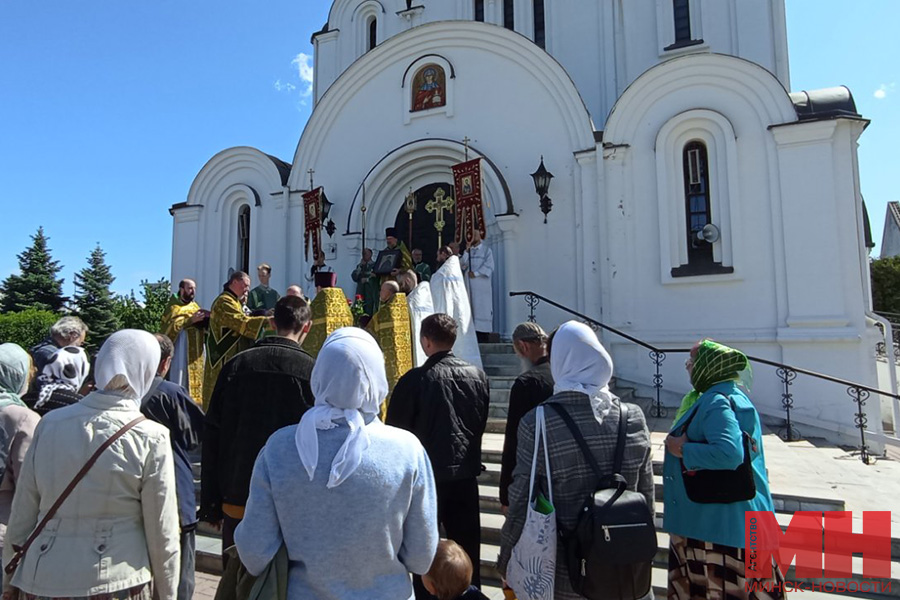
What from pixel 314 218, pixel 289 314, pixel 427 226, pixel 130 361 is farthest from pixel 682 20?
pixel 130 361

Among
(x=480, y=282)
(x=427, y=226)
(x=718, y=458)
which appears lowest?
(x=718, y=458)

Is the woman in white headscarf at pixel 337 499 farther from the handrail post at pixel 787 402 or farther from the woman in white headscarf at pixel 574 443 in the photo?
the handrail post at pixel 787 402

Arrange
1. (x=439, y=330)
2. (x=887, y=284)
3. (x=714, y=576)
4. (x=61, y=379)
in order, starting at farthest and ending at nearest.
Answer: (x=887, y=284)
(x=61, y=379)
(x=439, y=330)
(x=714, y=576)

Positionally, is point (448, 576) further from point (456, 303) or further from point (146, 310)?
point (146, 310)

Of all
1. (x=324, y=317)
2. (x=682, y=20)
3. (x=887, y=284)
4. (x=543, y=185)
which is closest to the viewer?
(x=324, y=317)

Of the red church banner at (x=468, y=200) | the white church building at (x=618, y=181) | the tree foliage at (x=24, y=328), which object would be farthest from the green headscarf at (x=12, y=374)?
the tree foliage at (x=24, y=328)

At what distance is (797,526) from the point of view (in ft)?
14.8

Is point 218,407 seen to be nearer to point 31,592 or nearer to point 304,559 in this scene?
point 31,592

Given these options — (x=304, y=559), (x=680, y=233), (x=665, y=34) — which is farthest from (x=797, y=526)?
(x=665, y=34)

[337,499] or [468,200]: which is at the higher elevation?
[468,200]

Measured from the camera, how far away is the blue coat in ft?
9.04

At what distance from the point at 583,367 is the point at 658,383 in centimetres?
613

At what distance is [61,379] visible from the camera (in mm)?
3840

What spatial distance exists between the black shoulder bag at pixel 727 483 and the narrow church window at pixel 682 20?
11.3m
